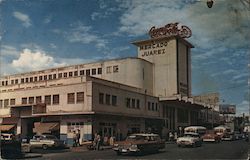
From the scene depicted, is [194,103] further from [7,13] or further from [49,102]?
[49,102]

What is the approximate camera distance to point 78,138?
1611 centimetres

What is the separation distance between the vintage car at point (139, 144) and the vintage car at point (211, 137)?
1477mm

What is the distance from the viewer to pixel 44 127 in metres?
17.5

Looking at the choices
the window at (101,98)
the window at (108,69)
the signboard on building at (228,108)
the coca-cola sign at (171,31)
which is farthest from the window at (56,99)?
the signboard on building at (228,108)

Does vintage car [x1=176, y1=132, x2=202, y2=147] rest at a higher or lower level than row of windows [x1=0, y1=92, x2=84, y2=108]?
lower

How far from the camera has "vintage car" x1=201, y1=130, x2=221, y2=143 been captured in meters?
13.9

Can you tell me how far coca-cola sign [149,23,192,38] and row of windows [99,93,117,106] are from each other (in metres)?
2.64

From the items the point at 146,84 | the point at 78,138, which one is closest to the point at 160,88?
the point at 146,84

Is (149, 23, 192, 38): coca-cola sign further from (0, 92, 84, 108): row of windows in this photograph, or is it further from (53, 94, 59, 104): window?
(53, 94, 59, 104): window

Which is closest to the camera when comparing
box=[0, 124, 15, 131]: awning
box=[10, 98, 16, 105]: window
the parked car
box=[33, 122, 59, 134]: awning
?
the parked car

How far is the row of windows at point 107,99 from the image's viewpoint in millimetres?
14438

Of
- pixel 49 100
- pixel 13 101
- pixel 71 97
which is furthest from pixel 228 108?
pixel 13 101

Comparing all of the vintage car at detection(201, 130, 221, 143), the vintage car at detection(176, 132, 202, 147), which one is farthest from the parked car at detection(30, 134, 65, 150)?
the vintage car at detection(201, 130, 221, 143)

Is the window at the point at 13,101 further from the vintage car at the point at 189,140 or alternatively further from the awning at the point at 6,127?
the vintage car at the point at 189,140
